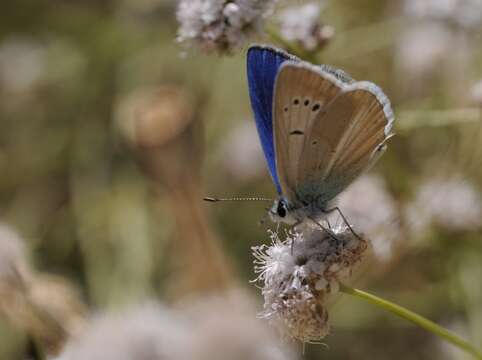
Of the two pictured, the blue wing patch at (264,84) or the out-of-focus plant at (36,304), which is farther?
the out-of-focus plant at (36,304)

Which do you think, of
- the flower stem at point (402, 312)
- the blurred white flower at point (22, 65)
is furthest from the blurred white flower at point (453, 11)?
the blurred white flower at point (22, 65)

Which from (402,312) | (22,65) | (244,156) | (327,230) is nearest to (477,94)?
(327,230)

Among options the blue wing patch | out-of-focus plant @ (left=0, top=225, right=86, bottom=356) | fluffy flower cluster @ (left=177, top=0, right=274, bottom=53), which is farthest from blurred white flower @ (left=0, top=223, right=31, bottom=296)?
the blue wing patch

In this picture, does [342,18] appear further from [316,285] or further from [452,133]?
[316,285]

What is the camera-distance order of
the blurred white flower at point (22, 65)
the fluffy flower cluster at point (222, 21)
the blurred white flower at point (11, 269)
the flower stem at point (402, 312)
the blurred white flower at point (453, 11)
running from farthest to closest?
the blurred white flower at point (22, 65), the blurred white flower at point (453, 11), the blurred white flower at point (11, 269), the fluffy flower cluster at point (222, 21), the flower stem at point (402, 312)

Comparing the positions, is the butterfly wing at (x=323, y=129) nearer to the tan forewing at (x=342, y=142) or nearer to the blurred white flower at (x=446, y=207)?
the tan forewing at (x=342, y=142)

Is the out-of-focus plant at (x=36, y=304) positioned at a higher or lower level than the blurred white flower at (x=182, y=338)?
higher

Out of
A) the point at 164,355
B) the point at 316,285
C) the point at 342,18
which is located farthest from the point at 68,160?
the point at 316,285
